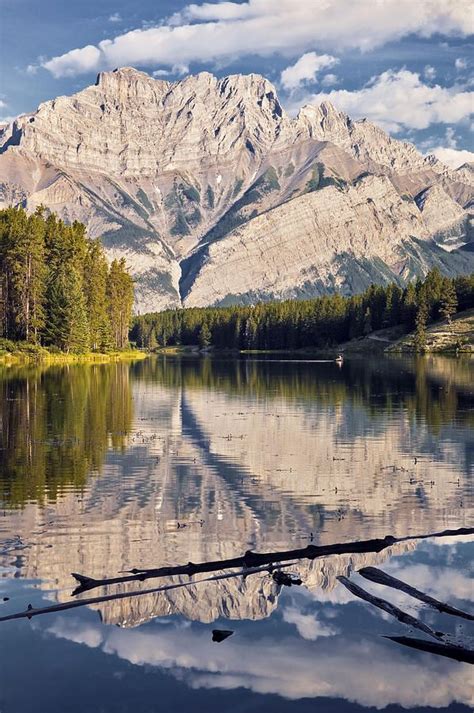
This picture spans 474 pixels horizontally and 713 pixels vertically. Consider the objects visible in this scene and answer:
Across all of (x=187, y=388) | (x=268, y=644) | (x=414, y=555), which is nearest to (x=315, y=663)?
(x=268, y=644)

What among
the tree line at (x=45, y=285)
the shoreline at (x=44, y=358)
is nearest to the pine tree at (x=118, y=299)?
the tree line at (x=45, y=285)

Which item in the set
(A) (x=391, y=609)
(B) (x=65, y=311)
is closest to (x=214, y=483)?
(A) (x=391, y=609)

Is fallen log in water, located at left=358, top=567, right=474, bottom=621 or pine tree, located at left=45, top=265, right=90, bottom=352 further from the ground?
pine tree, located at left=45, top=265, right=90, bottom=352

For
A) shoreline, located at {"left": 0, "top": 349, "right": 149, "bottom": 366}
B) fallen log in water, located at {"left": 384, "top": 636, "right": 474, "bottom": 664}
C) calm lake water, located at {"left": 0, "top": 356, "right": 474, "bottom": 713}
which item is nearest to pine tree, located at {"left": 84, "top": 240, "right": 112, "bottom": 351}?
shoreline, located at {"left": 0, "top": 349, "right": 149, "bottom": 366}

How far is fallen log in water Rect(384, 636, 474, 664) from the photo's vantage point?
13.6 metres

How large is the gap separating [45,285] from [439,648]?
397ft

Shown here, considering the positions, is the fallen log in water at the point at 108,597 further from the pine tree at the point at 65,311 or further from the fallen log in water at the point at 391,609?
the pine tree at the point at 65,311

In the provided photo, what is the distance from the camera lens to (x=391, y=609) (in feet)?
51.9

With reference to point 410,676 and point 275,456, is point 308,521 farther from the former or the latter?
point 275,456

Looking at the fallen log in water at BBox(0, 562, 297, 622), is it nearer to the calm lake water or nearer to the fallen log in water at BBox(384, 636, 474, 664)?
the calm lake water

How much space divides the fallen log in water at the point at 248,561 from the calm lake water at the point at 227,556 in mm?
255

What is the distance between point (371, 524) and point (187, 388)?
209 feet

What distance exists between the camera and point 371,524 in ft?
78.6

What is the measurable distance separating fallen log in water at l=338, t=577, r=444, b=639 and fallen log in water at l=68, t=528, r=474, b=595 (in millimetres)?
1676
